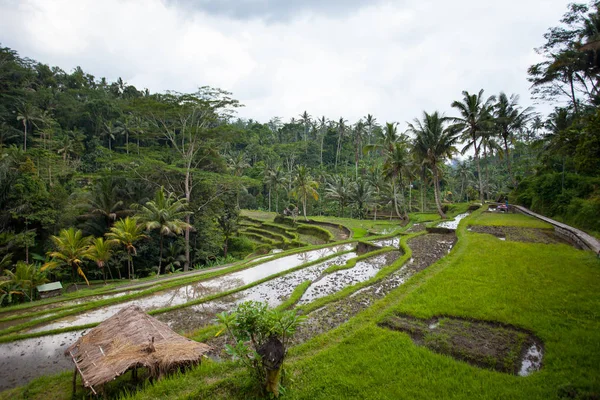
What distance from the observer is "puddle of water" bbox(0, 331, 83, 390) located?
5.94 m

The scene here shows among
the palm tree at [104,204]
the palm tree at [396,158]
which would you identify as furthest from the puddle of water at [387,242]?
the palm tree at [104,204]

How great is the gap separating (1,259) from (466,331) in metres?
23.2

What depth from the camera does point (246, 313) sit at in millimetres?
3924

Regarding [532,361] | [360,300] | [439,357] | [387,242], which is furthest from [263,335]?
[387,242]

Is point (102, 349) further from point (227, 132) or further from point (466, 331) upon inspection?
point (227, 132)

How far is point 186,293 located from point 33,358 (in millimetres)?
4276

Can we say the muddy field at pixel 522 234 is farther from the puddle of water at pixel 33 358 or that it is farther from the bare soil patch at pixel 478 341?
the puddle of water at pixel 33 358

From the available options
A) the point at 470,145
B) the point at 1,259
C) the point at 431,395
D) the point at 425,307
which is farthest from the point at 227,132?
the point at 470,145

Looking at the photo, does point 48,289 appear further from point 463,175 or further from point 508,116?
point 463,175

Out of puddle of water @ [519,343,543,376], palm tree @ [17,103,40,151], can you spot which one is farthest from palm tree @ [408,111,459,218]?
palm tree @ [17,103,40,151]

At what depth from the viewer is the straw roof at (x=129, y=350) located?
462 centimetres

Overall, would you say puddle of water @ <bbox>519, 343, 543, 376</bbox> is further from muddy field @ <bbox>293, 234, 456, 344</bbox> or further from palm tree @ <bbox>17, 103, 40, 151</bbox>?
palm tree @ <bbox>17, 103, 40, 151</bbox>

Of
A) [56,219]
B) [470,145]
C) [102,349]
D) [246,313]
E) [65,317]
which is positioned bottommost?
[65,317]

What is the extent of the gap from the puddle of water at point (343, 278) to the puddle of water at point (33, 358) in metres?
6.15
